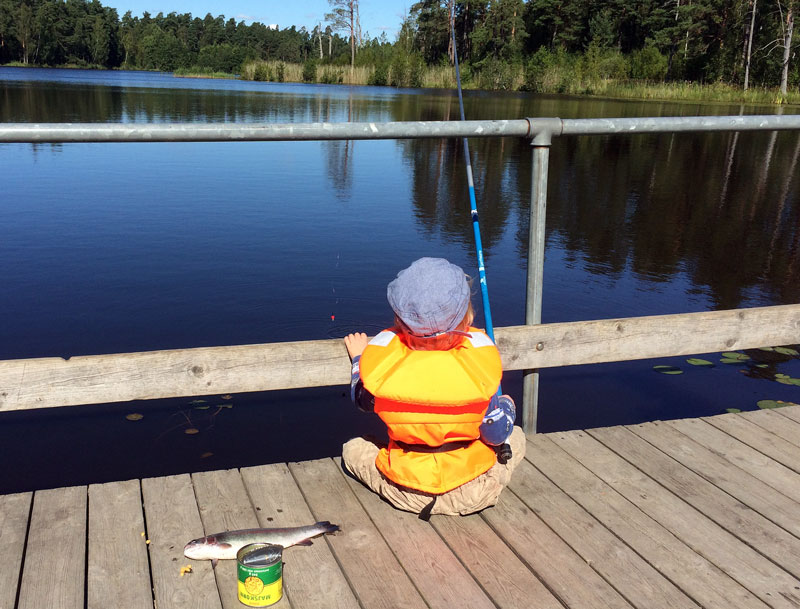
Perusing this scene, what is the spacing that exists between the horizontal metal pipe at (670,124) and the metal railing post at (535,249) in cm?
10

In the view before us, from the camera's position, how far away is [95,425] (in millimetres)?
4523

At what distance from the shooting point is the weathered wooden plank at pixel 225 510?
6.35ft

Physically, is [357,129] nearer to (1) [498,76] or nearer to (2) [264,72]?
(1) [498,76]

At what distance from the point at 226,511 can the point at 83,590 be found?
471 millimetres

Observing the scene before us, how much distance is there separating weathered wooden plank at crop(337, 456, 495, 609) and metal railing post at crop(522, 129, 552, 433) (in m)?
0.73

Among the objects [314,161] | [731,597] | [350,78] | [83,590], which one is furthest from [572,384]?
[350,78]

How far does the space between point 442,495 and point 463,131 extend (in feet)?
3.64

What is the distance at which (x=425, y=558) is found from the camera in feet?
6.75

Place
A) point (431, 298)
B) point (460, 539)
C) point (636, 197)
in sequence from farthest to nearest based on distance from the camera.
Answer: point (636, 197) < point (460, 539) < point (431, 298)

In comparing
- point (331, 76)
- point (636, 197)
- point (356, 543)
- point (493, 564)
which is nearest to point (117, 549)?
point (356, 543)

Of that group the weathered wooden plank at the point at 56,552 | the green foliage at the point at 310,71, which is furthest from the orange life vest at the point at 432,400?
the green foliage at the point at 310,71

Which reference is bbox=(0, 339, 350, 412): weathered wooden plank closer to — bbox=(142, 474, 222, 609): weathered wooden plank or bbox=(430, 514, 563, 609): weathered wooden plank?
bbox=(142, 474, 222, 609): weathered wooden plank

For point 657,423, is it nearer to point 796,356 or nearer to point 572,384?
point 572,384

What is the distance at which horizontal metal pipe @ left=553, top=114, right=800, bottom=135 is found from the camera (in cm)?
256
